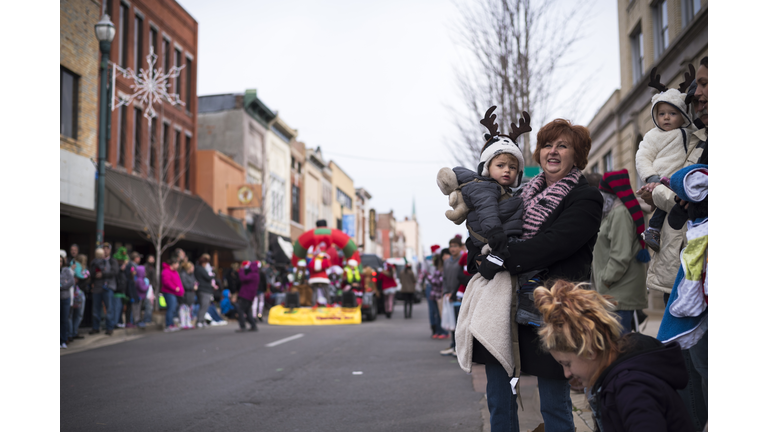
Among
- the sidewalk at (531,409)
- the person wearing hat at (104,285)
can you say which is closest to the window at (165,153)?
the person wearing hat at (104,285)

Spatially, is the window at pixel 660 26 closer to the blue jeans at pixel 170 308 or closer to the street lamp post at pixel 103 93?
the street lamp post at pixel 103 93

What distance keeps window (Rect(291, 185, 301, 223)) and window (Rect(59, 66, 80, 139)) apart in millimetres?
27370

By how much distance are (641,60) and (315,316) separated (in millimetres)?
11996

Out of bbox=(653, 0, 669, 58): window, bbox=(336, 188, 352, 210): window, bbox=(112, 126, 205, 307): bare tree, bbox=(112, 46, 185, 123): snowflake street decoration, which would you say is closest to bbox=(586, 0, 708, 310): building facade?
bbox=(653, 0, 669, 58): window

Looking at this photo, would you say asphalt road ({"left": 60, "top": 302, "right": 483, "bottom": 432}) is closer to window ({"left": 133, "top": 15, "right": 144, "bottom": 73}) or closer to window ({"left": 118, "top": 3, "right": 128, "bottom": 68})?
window ({"left": 118, "top": 3, "right": 128, "bottom": 68})

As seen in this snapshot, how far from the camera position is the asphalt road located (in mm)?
5750

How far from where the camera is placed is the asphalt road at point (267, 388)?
5.75 m

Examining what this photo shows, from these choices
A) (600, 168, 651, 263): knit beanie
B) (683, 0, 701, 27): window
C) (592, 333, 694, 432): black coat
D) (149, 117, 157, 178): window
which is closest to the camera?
(592, 333, 694, 432): black coat

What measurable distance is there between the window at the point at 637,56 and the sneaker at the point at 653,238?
55.3 feet

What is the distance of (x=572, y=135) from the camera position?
3.41 metres

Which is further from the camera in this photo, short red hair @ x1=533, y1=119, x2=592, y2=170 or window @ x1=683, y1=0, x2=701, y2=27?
window @ x1=683, y1=0, x2=701, y2=27

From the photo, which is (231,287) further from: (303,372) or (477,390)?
(477,390)

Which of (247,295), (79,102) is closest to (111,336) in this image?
(247,295)

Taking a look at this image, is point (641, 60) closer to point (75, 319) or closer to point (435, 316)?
point (435, 316)
